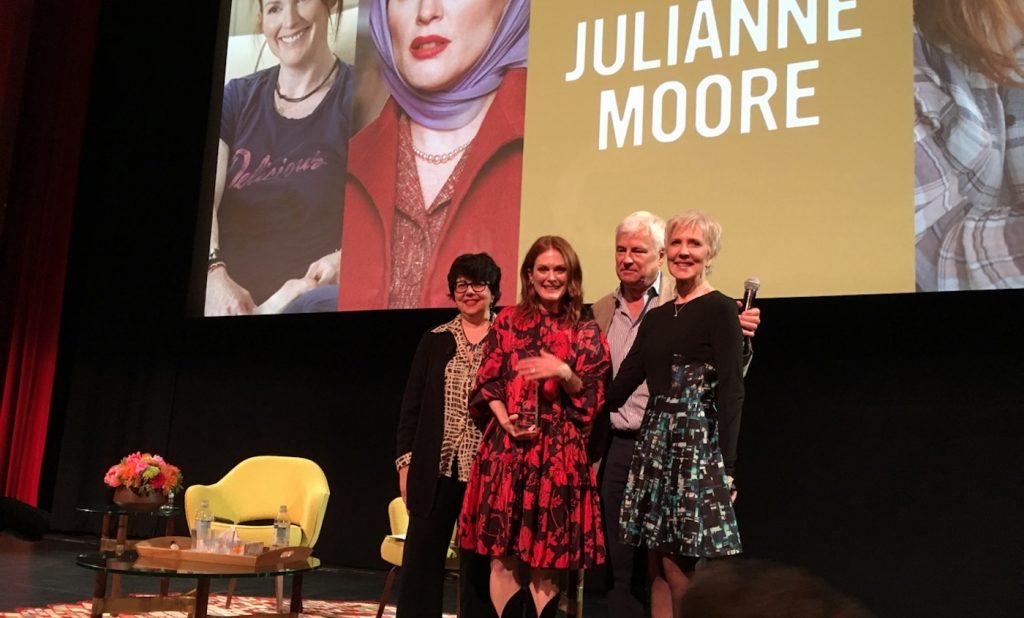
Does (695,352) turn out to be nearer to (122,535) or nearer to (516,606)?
(516,606)

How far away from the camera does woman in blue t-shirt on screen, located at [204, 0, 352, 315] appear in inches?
229

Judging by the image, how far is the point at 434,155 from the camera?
5.39 metres

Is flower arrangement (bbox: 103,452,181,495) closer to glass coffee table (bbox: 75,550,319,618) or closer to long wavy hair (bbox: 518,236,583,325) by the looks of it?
glass coffee table (bbox: 75,550,319,618)

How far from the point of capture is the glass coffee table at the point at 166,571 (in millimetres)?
2916

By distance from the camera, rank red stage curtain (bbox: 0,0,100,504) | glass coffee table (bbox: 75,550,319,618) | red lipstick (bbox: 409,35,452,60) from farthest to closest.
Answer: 1. red stage curtain (bbox: 0,0,100,504)
2. red lipstick (bbox: 409,35,452,60)
3. glass coffee table (bbox: 75,550,319,618)

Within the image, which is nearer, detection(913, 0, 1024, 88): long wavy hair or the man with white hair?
the man with white hair

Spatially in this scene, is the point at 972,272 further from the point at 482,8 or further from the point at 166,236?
the point at 166,236

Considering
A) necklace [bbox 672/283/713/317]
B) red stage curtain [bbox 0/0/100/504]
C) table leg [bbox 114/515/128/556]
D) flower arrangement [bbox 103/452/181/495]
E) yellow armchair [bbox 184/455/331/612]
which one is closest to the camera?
necklace [bbox 672/283/713/317]

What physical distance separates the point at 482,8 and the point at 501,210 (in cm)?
112

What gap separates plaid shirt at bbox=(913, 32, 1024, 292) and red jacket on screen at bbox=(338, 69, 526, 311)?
6.42ft

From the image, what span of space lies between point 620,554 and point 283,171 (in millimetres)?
4037

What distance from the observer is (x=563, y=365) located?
103 inches

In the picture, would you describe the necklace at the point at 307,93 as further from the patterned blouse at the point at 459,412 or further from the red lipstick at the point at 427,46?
the patterned blouse at the point at 459,412

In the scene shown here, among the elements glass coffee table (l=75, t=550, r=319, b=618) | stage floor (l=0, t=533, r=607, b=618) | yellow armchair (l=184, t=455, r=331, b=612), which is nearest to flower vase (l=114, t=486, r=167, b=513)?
yellow armchair (l=184, t=455, r=331, b=612)
